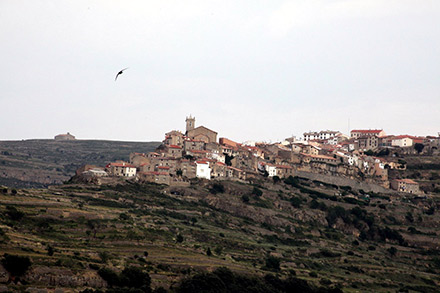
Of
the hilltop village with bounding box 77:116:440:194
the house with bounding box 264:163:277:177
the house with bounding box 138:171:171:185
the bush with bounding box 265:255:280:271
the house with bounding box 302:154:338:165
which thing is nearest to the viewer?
the bush with bounding box 265:255:280:271

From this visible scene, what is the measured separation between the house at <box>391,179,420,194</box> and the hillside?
4.96 metres

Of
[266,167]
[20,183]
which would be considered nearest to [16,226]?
[266,167]

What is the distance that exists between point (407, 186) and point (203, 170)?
4437 centimetres

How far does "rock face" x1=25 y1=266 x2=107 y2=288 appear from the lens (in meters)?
66.1

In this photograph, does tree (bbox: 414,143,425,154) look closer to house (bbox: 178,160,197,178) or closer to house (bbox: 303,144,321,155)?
house (bbox: 303,144,321,155)

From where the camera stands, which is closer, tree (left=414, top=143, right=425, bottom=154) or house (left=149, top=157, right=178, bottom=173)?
house (left=149, top=157, right=178, bottom=173)

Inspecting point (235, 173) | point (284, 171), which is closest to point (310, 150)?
point (284, 171)

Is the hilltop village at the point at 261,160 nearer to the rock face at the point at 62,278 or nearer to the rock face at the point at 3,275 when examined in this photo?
the rock face at the point at 62,278

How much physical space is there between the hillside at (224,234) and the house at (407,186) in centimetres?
496

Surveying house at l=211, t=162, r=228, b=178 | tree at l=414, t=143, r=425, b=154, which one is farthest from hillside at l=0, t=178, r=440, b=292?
tree at l=414, t=143, r=425, b=154

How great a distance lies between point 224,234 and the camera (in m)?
104

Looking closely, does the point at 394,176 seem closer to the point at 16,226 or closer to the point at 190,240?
the point at 190,240

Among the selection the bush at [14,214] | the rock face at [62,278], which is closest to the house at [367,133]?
the bush at [14,214]

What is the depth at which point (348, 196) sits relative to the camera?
137 m
